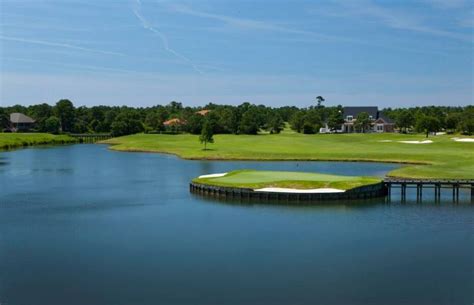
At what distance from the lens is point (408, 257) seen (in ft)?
120

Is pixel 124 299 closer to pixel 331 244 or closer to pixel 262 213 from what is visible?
pixel 331 244

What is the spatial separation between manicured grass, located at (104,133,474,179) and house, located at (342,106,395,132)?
40291 mm

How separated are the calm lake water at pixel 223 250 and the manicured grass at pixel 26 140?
91.2m

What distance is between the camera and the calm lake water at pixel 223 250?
97.9 ft

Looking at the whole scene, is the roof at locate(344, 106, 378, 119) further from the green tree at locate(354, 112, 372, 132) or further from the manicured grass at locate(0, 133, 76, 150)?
the manicured grass at locate(0, 133, 76, 150)

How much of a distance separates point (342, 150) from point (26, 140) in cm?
8541

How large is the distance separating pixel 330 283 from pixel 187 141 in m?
123

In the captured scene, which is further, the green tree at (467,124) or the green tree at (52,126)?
the green tree at (52,126)

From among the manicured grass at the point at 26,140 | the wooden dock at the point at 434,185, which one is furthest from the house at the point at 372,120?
the wooden dock at the point at 434,185

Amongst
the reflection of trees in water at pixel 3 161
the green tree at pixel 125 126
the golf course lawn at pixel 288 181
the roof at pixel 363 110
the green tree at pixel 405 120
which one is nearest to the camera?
the golf course lawn at pixel 288 181

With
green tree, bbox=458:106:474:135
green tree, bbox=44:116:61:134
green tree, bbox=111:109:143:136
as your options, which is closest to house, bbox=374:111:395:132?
green tree, bbox=458:106:474:135

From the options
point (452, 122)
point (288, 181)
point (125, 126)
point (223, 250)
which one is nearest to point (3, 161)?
point (288, 181)

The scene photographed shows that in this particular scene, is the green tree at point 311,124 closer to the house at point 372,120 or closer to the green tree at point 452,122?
the house at point 372,120

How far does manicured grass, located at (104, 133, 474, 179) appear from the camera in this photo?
273 feet
